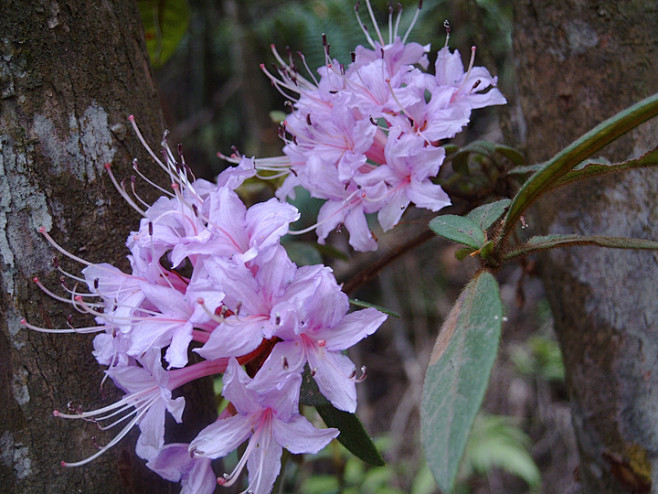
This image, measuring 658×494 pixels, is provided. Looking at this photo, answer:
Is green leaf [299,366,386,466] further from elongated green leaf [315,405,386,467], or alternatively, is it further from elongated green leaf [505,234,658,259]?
elongated green leaf [505,234,658,259]

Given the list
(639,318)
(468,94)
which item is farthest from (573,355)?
(468,94)

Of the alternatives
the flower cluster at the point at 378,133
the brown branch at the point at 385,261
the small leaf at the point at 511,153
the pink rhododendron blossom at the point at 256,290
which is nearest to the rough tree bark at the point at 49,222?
the pink rhododendron blossom at the point at 256,290

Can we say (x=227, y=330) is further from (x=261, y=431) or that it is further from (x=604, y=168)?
(x=604, y=168)

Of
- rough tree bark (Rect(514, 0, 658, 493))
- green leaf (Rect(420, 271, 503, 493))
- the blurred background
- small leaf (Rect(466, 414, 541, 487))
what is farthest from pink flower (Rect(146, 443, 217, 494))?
small leaf (Rect(466, 414, 541, 487))

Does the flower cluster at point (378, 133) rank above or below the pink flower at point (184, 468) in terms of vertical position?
above

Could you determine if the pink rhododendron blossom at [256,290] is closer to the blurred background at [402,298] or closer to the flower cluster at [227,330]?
the flower cluster at [227,330]

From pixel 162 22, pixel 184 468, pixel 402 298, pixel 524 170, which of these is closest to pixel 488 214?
pixel 524 170
